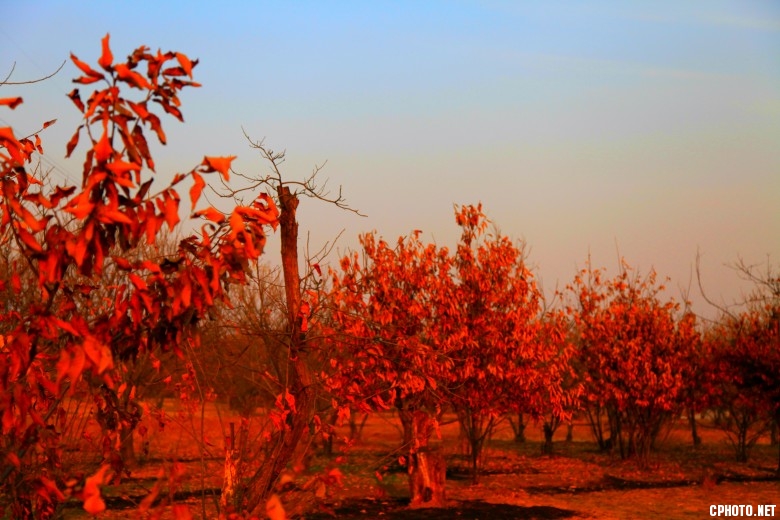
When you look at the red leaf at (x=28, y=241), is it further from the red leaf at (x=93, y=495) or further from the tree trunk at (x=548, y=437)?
the tree trunk at (x=548, y=437)

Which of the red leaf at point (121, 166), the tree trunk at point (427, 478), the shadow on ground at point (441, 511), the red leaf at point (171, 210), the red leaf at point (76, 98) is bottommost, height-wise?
the shadow on ground at point (441, 511)

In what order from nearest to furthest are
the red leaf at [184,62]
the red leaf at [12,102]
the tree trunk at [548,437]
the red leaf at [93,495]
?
the red leaf at [93,495], the red leaf at [184,62], the red leaf at [12,102], the tree trunk at [548,437]

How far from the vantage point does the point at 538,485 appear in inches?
772

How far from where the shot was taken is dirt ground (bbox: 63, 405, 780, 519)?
1474 cm

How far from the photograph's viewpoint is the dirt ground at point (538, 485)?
48.4 ft

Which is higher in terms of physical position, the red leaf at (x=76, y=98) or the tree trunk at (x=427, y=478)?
the red leaf at (x=76, y=98)

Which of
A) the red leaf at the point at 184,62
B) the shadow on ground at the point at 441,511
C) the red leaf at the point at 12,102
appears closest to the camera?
the red leaf at the point at 184,62

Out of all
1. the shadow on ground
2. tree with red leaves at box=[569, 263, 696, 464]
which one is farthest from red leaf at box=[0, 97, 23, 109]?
tree with red leaves at box=[569, 263, 696, 464]

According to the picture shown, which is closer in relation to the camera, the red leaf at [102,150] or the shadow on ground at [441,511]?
the red leaf at [102,150]

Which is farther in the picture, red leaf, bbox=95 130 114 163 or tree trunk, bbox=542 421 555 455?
tree trunk, bbox=542 421 555 455

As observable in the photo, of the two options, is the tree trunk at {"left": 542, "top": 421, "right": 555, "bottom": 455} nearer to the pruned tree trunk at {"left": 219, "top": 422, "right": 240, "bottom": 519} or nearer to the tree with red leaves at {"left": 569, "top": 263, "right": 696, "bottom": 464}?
the tree with red leaves at {"left": 569, "top": 263, "right": 696, "bottom": 464}

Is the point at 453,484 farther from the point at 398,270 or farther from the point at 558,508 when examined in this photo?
the point at 398,270

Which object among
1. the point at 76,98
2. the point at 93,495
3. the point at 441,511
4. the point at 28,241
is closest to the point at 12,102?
the point at 76,98

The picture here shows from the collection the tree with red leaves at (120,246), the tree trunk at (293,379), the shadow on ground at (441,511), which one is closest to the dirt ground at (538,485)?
the shadow on ground at (441,511)
